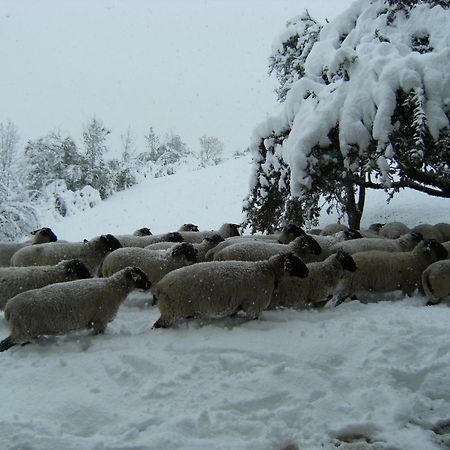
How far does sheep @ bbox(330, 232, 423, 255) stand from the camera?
7.86m

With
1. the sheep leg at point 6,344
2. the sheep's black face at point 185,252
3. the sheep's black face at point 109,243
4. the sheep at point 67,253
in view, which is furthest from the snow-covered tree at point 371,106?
the sheep leg at point 6,344

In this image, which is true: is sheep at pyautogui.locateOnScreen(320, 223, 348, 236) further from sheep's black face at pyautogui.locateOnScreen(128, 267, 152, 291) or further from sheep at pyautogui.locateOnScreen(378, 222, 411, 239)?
sheep's black face at pyautogui.locateOnScreen(128, 267, 152, 291)

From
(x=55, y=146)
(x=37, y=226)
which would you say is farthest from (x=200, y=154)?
(x=37, y=226)

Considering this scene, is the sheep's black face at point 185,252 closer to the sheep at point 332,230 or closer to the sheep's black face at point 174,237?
the sheep's black face at point 174,237

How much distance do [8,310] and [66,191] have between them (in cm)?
2328

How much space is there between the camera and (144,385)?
417 centimetres

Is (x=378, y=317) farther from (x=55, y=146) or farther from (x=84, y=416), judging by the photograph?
(x=55, y=146)

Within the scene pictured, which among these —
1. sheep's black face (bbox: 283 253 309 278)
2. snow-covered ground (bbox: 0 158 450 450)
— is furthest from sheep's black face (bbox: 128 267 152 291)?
sheep's black face (bbox: 283 253 309 278)

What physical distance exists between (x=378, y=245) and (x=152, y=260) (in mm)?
3970

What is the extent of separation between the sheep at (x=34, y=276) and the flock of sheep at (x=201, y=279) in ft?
0.04

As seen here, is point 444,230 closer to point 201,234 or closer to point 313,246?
point 313,246

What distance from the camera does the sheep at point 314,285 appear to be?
6332 mm

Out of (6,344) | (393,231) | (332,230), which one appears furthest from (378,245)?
(6,344)

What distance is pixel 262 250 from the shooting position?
7.29 metres
